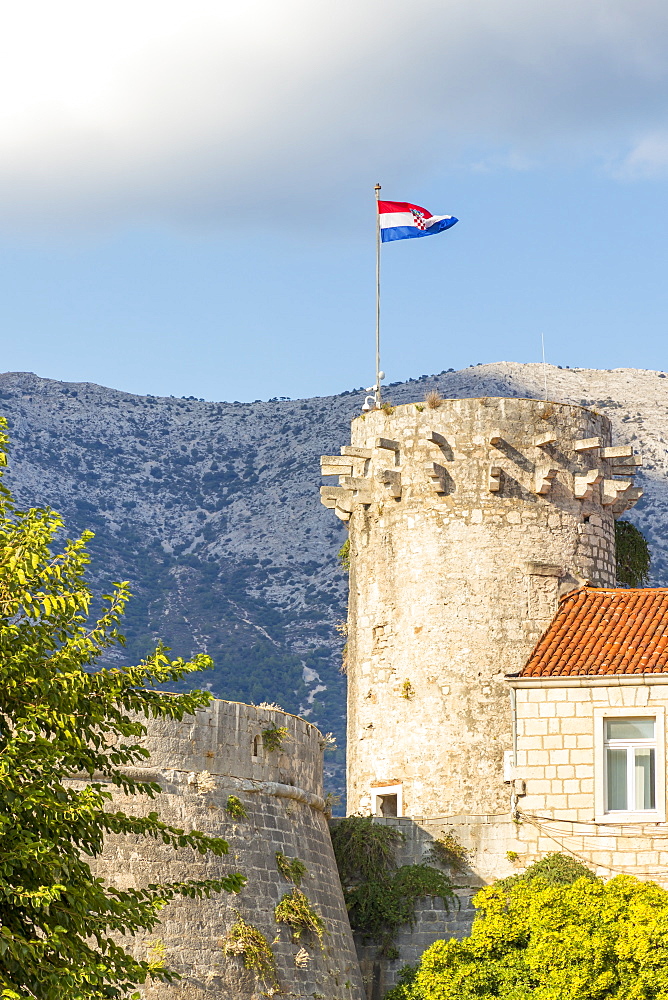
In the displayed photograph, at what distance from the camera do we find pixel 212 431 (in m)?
114

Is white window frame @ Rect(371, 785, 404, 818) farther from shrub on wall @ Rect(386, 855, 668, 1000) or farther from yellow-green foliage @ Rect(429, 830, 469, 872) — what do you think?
shrub on wall @ Rect(386, 855, 668, 1000)

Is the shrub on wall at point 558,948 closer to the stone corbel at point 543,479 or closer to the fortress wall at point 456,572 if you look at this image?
the fortress wall at point 456,572

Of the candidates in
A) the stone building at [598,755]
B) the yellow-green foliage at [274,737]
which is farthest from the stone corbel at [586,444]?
the yellow-green foliage at [274,737]

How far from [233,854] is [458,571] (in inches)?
379

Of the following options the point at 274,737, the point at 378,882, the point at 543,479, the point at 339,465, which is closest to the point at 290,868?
the point at 274,737

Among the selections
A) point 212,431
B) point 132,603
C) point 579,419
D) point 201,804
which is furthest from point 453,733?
point 212,431

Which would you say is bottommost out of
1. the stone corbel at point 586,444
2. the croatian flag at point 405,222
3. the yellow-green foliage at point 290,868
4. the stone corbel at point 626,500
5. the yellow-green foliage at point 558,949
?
the yellow-green foliage at point 558,949

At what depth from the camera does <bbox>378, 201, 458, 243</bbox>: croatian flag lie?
33.7 m

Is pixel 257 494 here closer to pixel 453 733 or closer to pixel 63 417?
pixel 63 417

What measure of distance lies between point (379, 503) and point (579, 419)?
4.15 meters

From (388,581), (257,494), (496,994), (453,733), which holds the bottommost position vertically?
(496,994)

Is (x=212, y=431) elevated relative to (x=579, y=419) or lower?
elevated

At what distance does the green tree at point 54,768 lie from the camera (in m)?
14.0

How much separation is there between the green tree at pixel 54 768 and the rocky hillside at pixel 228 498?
71243 mm
